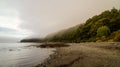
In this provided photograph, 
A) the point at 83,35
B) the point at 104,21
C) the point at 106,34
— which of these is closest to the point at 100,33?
the point at 106,34

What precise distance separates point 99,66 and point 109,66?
1.04m

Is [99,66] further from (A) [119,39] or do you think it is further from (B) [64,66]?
(A) [119,39]

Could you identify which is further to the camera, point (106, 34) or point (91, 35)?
point (91, 35)

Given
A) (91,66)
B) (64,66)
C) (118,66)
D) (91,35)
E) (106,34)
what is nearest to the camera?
(118,66)

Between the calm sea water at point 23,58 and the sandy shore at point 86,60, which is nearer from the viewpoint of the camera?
the sandy shore at point 86,60

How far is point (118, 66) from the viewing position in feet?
46.8

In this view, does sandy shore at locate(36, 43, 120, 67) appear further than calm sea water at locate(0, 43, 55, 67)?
No

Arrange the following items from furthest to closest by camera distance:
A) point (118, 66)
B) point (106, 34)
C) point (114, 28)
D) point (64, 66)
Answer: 1. point (114, 28)
2. point (106, 34)
3. point (64, 66)
4. point (118, 66)

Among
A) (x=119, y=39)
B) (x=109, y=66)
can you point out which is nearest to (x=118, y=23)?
(x=119, y=39)

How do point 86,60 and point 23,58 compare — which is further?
point 23,58

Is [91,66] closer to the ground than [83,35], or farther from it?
closer to the ground

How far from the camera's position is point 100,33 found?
308 feet

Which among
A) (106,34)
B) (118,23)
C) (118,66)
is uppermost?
(118,23)

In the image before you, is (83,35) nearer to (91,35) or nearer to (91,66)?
(91,35)
